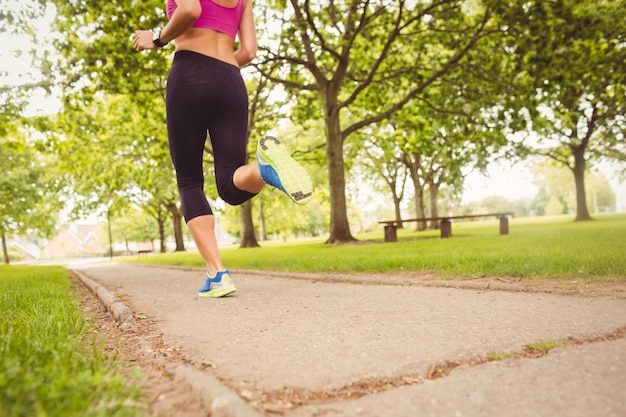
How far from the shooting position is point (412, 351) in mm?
1964

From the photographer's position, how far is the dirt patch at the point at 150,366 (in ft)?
4.70

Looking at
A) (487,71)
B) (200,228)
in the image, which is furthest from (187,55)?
(487,71)

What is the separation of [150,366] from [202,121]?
6.92ft

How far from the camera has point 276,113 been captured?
16.0m

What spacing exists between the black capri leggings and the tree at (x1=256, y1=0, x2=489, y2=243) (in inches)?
279

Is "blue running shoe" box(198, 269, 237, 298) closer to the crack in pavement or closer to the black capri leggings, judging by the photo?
the black capri leggings

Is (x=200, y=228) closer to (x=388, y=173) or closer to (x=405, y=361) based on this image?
(x=405, y=361)

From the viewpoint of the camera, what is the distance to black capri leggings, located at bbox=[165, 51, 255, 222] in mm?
3344

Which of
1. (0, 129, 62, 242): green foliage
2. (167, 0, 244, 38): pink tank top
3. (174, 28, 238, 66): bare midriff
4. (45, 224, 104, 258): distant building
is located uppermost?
(0, 129, 62, 242): green foliage

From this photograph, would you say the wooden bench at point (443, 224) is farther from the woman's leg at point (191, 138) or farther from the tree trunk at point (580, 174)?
the tree trunk at point (580, 174)

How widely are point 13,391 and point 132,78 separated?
37.3 feet

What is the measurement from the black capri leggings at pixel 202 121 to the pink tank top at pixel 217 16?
276mm

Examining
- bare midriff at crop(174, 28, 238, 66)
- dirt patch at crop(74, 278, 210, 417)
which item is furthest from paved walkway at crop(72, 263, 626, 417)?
bare midriff at crop(174, 28, 238, 66)

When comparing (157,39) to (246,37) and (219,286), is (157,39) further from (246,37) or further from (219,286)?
(219,286)
